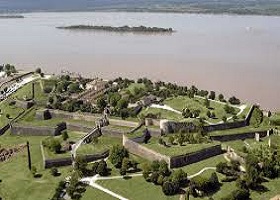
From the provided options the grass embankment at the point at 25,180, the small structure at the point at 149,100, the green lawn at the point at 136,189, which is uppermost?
the small structure at the point at 149,100

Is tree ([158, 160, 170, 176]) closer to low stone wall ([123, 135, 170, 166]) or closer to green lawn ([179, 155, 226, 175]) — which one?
low stone wall ([123, 135, 170, 166])

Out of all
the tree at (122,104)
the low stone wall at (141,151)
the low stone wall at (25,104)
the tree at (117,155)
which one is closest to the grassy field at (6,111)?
the low stone wall at (25,104)

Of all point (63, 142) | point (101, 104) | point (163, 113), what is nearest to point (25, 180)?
point (63, 142)

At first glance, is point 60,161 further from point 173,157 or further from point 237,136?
point 237,136

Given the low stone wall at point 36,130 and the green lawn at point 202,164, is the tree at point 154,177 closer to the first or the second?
the green lawn at point 202,164

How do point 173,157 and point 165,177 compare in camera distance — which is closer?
point 165,177

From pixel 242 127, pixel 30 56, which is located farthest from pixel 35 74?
pixel 242 127
